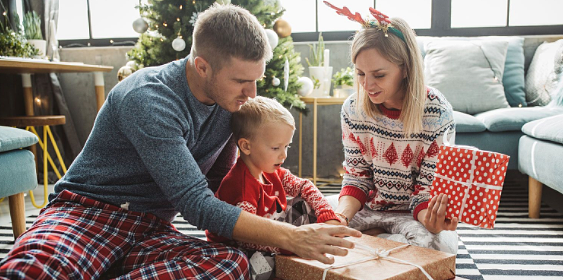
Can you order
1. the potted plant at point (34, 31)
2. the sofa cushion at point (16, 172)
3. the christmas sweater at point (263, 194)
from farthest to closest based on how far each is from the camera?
1. the potted plant at point (34, 31)
2. the sofa cushion at point (16, 172)
3. the christmas sweater at point (263, 194)

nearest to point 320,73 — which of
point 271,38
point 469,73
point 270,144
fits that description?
point 271,38

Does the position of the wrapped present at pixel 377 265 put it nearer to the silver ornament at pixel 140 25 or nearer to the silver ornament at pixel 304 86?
the silver ornament at pixel 304 86

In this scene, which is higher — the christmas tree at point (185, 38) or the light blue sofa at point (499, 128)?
the christmas tree at point (185, 38)

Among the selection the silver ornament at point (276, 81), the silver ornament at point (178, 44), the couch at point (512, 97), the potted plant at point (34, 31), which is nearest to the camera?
the couch at point (512, 97)

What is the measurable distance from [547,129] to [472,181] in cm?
124

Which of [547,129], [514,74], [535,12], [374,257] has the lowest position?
[374,257]

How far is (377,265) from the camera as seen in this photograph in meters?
1.03

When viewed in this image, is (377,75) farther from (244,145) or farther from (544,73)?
(544,73)

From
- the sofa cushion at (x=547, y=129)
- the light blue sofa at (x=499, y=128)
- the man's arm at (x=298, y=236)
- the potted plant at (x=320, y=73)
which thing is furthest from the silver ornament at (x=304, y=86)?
the man's arm at (x=298, y=236)

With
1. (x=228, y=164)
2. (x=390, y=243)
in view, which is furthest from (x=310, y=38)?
(x=390, y=243)

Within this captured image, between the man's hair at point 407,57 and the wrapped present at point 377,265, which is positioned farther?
the man's hair at point 407,57

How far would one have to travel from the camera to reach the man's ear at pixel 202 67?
118cm

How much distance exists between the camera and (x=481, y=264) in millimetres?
1716

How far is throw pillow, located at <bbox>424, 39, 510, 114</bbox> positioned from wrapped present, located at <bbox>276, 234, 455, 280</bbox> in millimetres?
2003
